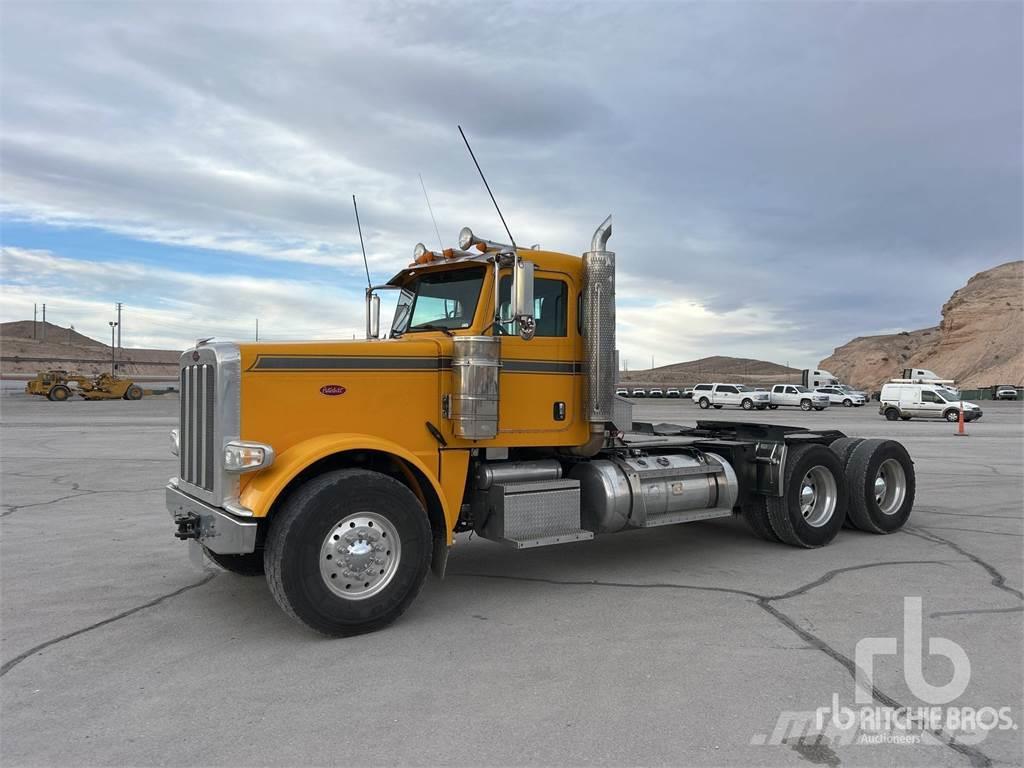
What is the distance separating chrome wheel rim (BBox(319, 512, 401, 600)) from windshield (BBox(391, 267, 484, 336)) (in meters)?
1.80

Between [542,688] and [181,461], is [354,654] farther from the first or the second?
[181,461]

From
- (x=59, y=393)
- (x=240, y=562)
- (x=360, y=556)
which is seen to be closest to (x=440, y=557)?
(x=360, y=556)

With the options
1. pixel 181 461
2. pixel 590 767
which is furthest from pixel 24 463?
pixel 590 767

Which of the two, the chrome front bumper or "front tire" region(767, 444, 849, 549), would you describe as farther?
"front tire" region(767, 444, 849, 549)

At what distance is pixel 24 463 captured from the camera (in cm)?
1472

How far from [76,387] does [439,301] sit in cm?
5087

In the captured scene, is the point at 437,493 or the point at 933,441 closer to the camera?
the point at 437,493

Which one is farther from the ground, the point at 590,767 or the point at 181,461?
the point at 181,461

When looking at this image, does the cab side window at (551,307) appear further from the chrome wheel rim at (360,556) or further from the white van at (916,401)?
the white van at (916,401)

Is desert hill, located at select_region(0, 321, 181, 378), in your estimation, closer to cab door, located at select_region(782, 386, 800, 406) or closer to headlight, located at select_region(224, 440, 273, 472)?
cab door, located at select_region(782, 386, 800, 406)

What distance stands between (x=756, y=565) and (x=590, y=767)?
166 inches

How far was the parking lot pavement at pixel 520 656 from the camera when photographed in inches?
141

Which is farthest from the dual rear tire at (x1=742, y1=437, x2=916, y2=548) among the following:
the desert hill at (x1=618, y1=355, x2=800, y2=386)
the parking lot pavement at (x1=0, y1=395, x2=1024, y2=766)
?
the desert hill at (x1=618, y1=355, x2=800, y2=386)

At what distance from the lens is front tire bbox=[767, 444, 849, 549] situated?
7.66 metres
